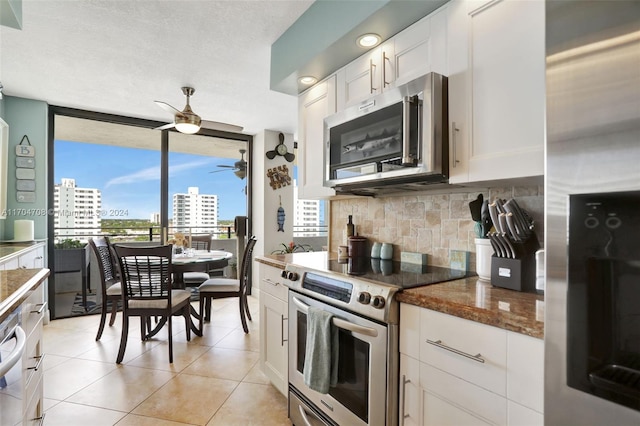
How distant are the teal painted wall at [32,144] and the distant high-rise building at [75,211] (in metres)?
0.26

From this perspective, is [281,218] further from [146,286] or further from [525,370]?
[525,370]

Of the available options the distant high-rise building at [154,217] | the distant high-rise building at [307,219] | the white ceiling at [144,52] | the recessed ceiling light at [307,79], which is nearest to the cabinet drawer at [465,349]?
the recessed ceiling light at [307,79]

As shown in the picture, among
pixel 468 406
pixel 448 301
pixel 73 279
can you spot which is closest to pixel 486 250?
pixel 448 301

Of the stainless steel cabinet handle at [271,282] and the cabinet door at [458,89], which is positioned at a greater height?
the cabinet door at [458,89]

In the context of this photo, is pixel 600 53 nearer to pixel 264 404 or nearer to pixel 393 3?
pixel 393 3

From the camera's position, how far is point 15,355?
896 millimetres

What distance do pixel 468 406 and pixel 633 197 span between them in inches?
30.8

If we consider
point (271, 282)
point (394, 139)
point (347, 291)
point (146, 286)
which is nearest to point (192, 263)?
point (146, 286)

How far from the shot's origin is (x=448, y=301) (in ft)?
3.67

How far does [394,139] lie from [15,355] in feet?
5.21

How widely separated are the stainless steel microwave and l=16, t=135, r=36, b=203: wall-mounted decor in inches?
136

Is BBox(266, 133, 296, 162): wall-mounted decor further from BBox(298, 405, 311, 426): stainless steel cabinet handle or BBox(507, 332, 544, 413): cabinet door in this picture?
BBox(507, 332, 544, 413): cabinet door

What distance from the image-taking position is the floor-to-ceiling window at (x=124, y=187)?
407 cm

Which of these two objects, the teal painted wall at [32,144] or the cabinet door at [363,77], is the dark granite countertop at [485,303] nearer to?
the cabinet door at [363,77]
